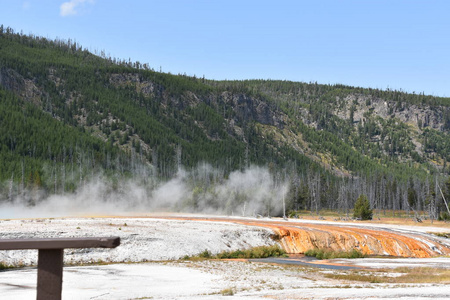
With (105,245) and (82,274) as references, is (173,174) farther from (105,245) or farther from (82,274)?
(105,245)

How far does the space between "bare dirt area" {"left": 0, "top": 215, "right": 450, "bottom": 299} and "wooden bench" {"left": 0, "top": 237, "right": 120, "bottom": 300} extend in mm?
13284

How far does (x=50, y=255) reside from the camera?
22.1ft

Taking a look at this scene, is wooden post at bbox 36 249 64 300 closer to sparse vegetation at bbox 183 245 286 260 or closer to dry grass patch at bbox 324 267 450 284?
dry grass patch at bbox 324 267 450 284

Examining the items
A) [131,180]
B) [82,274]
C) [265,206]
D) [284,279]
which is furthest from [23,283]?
[131,180]

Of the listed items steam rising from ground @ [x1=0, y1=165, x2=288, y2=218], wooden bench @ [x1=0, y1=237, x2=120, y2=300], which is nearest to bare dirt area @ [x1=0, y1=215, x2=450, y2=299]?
wooden bench @ [x1=0, y1=237, x2=120, y2=300]

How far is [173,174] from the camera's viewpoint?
193 metres

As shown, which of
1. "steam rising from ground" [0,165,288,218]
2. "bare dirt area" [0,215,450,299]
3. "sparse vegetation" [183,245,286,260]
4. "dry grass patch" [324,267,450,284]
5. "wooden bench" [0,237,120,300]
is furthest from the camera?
"steam rising from ground" [0,165,288,218]

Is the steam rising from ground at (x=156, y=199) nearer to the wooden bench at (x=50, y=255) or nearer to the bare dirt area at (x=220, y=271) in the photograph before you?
the bare dirt area at (x=220, y=271)

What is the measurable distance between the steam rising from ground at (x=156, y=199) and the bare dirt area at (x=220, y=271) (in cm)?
6722

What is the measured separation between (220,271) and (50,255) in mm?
27934

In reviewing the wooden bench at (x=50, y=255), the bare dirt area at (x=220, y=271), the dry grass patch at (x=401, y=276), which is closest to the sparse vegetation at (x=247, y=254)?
the bare dirt area at (x=220, y=271)

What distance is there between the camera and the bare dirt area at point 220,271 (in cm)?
2212

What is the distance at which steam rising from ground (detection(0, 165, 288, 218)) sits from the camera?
5128 inches

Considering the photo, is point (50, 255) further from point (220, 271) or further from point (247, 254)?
point (247, 254)
